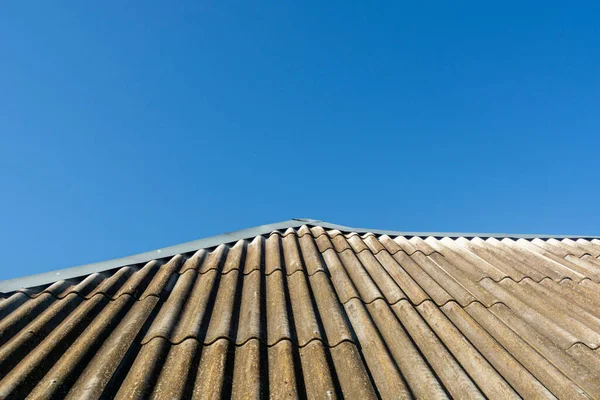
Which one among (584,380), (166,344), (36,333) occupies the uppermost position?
(36,333)

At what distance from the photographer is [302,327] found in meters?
1.92

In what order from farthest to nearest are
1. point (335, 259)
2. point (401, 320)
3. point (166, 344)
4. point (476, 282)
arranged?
point (335, 259)
point (476, 282)
point (401, 320)
point (166, 344)

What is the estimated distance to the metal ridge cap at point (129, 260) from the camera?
Answer: 2570 millimetres

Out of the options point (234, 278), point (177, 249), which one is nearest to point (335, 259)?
point (234, 278)

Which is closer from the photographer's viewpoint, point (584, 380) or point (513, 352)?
point (584, 380)

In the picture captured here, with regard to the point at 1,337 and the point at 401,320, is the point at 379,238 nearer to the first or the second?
the point at 401,320

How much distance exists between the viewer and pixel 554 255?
363 centimetres

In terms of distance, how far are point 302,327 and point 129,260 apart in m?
1.77

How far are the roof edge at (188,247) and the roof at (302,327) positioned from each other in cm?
2

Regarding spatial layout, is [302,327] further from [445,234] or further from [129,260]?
[445,234]

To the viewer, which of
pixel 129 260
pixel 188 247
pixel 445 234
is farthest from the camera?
pixel 445 234

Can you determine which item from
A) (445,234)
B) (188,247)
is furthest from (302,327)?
(445,234)

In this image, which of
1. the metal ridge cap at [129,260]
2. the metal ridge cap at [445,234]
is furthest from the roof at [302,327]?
the metal ridge cap at [445,234]

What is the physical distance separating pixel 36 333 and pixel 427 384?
6.36 ft
